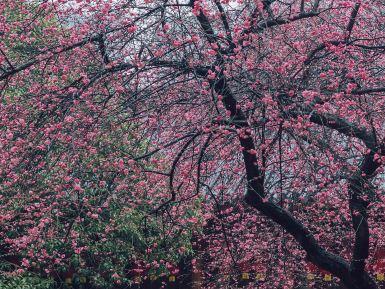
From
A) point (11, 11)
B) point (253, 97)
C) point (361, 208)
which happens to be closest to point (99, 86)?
point (253, 97)

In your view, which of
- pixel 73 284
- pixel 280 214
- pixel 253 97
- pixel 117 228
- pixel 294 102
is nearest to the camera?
pixel 294 102

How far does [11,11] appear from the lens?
48.6 ft

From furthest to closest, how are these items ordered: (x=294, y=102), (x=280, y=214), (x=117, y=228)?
(x=117, y=228) → (x=280, y=214) → (x=294, y=102)

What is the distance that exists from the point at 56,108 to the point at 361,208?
394 centimetres

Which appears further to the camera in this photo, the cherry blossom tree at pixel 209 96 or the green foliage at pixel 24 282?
the green foliage at pixel 24 282

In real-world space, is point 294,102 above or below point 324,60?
below

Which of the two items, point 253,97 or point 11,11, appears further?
point 11,11

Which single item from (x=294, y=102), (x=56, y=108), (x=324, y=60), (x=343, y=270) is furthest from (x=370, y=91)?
(x=56, y=108)

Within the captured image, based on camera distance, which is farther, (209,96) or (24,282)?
(24,282)

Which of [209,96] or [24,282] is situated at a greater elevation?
[24,282]

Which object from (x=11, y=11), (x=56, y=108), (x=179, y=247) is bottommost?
(x=56, y=108)

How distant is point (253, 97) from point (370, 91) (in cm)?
124

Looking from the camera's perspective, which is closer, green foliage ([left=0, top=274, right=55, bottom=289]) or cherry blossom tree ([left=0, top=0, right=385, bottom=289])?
cherry blossom tree ([left=0, top=0, right=385, bottom=289])

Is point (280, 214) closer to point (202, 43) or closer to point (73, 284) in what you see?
point (202, 43)
